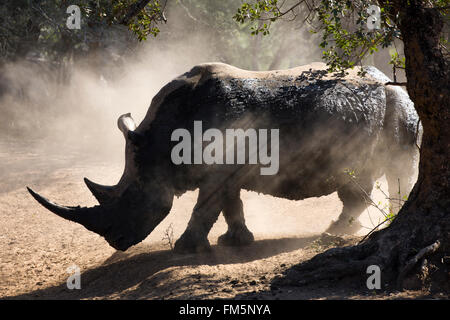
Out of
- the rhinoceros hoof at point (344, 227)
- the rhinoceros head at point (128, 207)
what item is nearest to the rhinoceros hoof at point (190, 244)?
the rhinoceros head at point (128, 207)

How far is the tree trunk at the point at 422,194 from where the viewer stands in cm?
482

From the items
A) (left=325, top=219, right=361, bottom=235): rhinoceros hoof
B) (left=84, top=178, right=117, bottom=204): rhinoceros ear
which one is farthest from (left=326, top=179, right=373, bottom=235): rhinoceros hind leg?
(left=84, top=178, right=117, bottom=204): rhinoceros ear

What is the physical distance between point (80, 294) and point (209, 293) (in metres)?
1.63

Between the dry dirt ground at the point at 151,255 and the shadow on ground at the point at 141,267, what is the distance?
13 millimetres

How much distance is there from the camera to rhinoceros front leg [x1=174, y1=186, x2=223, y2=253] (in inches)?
256

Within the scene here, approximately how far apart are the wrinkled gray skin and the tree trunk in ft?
5.19

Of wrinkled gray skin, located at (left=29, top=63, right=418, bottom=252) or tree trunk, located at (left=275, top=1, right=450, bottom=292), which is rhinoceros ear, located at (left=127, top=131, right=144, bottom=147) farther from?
tree trunk, located at (left=275, top=1, right=450, bottom=292)

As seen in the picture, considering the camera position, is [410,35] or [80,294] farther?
[80,294]

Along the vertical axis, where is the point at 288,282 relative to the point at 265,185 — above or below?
below

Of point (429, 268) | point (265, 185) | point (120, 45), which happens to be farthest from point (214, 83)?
point (120, 45)

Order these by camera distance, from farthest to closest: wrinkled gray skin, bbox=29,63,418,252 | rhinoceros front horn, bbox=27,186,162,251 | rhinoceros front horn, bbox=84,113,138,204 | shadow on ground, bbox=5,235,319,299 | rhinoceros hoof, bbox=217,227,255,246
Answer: rhinoceros hoof, bbox=217,227,255,246 → wrinkled gray skin, bbox=29,63,418,252 → rhinoceros front horn, bbox=84,113,138,204 → rhinoceros front horn, bbox=27,186,162,251 → shadow on ground, bbox=5,235,319,299

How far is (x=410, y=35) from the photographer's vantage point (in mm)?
5039

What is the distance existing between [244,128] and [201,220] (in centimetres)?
132
